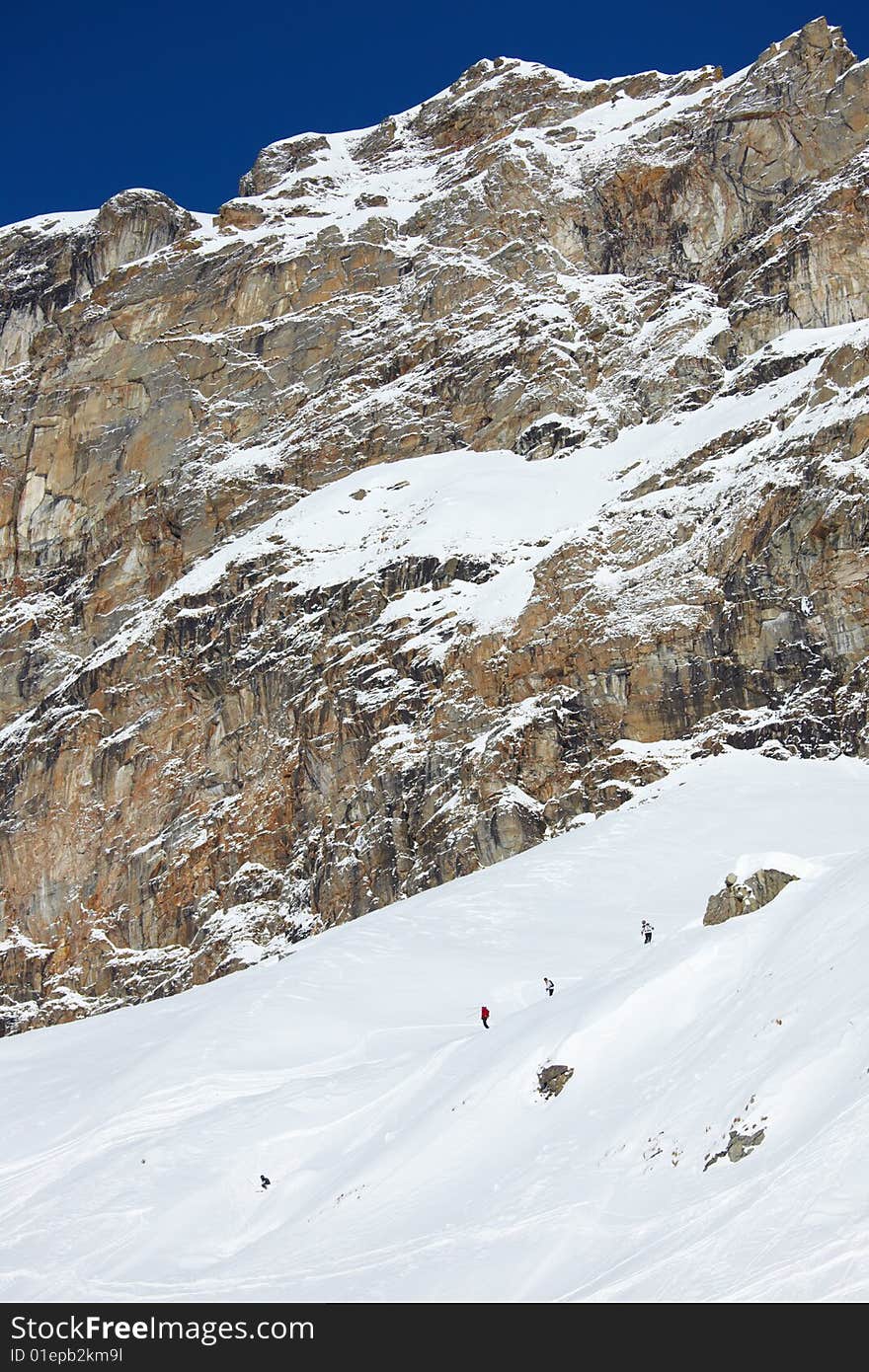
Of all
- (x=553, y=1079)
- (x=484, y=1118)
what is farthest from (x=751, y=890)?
(x=484, y=1118)

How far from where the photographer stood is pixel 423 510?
220 ft

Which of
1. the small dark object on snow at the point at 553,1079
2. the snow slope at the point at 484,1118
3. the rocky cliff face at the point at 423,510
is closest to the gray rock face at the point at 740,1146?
the snow slope at the point at 484,1118

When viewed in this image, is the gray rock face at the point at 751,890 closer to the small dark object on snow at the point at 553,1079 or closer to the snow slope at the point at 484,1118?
the snow slope at the point at 484,1118

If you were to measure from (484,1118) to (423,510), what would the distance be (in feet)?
162

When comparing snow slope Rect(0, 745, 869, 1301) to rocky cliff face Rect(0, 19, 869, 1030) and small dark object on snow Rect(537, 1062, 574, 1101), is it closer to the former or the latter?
small dark object on snow Rect(537, 1062, 574, 1101)

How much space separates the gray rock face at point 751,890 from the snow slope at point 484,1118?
390 millimetres

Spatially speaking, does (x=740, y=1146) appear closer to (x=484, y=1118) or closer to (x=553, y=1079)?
(x=553, y=1079)

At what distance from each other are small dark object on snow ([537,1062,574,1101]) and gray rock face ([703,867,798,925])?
4.19 m

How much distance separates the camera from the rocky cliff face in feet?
172

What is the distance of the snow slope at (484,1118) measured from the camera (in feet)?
41.9

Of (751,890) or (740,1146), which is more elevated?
(751,890)

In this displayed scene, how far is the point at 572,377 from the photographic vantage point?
72.8 m

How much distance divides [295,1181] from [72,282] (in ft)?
296
